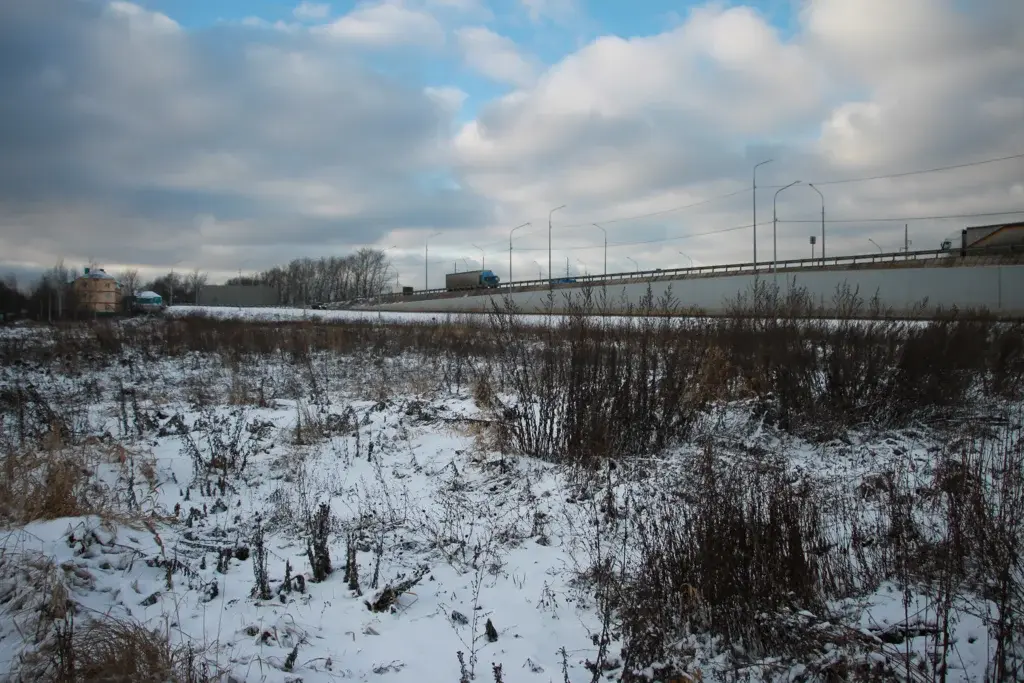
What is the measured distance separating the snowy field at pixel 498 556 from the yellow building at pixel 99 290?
5974cm

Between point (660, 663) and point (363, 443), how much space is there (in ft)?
20.8

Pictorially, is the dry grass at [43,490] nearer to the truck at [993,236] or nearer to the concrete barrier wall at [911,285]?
the concrete barrier wall at [911,285]

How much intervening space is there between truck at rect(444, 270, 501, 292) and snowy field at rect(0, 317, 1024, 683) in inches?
2147

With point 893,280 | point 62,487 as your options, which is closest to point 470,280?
point 893,280

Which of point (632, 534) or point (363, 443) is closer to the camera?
point (632, 534)

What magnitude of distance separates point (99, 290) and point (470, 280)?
44.0 m

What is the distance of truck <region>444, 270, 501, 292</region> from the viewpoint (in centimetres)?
6308

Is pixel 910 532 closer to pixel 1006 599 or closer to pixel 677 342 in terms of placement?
pixel 1006 599

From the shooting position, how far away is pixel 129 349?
18859mm

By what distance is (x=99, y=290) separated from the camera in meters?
66.6

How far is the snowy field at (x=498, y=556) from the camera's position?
11.1ft

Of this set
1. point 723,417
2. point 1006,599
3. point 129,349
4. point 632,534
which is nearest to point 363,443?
point 632,534

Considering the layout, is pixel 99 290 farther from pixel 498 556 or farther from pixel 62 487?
pixel 498 556

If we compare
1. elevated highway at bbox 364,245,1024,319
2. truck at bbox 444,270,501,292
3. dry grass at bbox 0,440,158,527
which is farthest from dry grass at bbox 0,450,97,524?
truck at bbox 444,270,501,292
